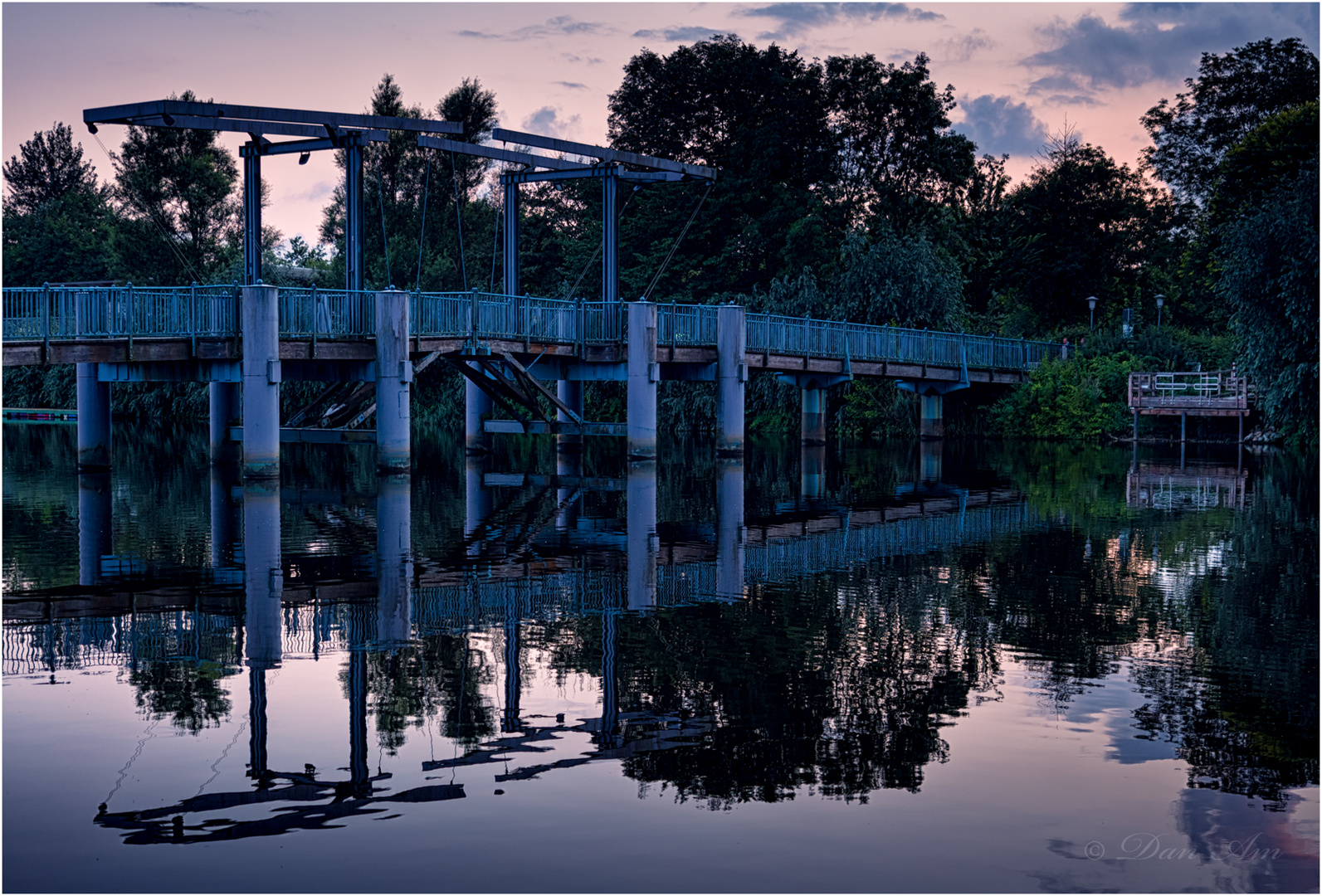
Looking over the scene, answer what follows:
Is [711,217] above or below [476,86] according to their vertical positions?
below

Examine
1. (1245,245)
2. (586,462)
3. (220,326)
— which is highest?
(1245,245)

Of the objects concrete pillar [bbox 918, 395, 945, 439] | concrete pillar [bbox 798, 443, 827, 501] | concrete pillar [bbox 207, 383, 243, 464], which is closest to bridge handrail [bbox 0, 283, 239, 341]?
concrete pillar [bbox 207, 383, 243, 464]

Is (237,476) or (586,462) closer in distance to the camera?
(237,476)

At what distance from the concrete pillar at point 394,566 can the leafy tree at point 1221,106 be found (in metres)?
52.8

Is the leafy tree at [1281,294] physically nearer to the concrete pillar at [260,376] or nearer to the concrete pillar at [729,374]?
the concrete pillar at [729,374]

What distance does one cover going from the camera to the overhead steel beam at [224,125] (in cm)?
3045

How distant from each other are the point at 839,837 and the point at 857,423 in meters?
53.9

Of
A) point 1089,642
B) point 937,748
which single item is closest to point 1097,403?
point 1089,642

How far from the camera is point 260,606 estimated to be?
14.5 m

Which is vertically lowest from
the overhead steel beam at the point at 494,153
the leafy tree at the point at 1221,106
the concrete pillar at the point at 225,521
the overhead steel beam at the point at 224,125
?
the concrete pillar at the point at 225,521

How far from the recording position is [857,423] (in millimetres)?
60906

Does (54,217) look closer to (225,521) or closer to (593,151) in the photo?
(593,151)

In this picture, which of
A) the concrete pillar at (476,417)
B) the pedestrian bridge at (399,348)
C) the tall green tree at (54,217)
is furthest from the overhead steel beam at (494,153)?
the tall green tree at (54,217)

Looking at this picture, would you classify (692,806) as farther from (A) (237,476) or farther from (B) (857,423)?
(B) (857,423)
